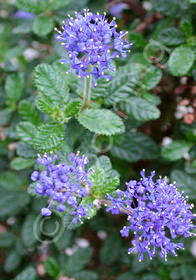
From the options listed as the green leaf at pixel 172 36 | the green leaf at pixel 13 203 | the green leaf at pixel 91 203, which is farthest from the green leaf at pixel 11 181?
the green leaf at pixel 172 36

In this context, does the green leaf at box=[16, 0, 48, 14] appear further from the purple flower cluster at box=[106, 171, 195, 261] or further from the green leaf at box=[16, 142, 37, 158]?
the purple flower cluster at box=[106, 171, 195, 261]

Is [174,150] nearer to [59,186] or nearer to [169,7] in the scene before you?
[169,7]

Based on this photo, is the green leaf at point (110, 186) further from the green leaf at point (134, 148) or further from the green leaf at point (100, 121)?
the green leaf at point (134, 148)

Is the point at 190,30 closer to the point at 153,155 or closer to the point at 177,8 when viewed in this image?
the point at 177,8

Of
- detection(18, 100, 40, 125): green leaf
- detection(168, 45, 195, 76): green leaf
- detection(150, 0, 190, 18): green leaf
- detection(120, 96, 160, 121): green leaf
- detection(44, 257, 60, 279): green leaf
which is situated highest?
detection(150, 0, 190, 18): green leaf

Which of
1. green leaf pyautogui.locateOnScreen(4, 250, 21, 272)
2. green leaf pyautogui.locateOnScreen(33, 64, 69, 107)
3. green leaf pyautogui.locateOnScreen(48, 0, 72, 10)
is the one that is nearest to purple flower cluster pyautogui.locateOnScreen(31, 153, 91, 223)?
green leaf pyautogui.locateOnScreen(33, 64, 69, 107)

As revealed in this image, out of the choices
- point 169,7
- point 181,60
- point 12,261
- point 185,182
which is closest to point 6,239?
point 12,261
